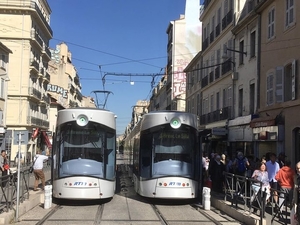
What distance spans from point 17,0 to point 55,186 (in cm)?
4165

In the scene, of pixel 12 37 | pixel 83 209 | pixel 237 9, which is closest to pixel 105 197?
pixel 83 209

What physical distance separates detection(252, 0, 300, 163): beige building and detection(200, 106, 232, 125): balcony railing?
21.4ft

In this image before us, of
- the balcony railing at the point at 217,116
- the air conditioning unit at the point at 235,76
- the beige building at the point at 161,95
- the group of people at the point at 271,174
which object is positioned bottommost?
the group of people at the point at 271,174

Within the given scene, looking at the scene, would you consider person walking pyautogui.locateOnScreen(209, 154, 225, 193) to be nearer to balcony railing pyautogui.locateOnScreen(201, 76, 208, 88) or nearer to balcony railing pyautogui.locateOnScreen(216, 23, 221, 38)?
balcony railing pyautogui.locateOnScreen(216, 23, 221, 38)

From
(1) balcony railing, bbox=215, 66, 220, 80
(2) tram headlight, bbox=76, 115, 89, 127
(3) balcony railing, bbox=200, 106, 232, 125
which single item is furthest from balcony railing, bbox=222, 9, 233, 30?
(2) tram headlight, bbox=76, 115, 89, 127

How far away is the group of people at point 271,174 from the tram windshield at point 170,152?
7.05ft

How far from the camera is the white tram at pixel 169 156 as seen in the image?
1456cm

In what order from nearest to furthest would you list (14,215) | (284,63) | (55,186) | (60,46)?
(14,215) → (55,186) → (284,63) → (60,46)

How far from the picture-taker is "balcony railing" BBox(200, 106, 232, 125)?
29125 millimetres

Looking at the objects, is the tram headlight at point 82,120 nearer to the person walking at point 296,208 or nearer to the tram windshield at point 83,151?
the tram windshield at point 83,151

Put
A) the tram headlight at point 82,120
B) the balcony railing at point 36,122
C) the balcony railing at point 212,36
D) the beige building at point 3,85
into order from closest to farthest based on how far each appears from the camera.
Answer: the tram headlight at point 82,120, the balcony railing at point 212,36, the beige building at point 3,85, the balcony railing at point 36,122

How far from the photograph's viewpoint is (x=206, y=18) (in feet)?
124

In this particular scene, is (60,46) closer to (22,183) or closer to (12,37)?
(12,37)

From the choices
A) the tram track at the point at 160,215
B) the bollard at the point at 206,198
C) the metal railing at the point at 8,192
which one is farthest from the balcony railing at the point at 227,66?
the metal railing at the point at 8,192
